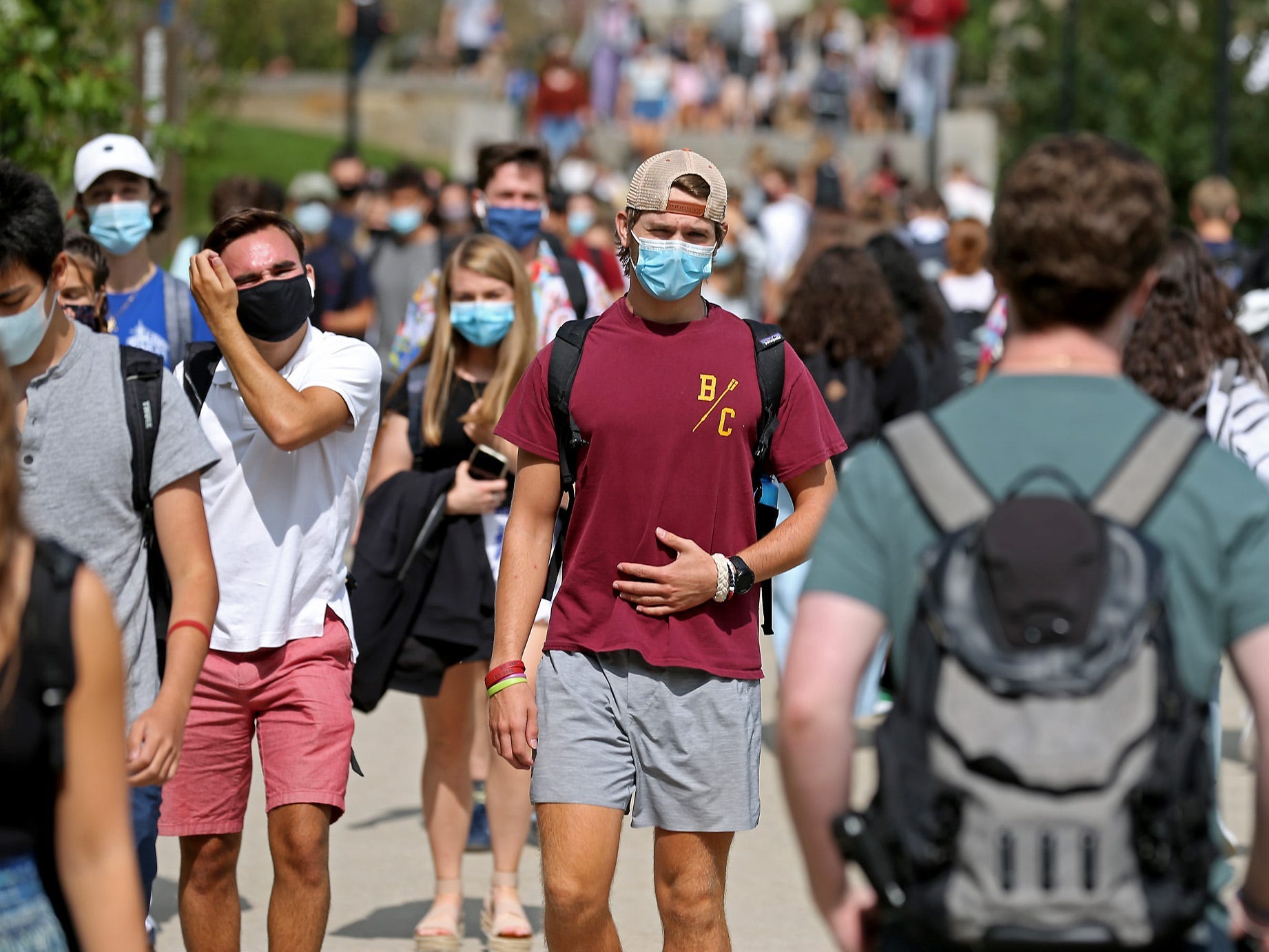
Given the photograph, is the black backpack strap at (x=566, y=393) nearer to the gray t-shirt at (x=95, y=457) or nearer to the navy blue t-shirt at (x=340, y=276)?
the gray t-shirt at (x=95, y=457)

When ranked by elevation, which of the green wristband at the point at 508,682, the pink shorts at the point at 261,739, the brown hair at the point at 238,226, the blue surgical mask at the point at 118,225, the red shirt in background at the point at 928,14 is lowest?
the pink shorts at the point at 261,739

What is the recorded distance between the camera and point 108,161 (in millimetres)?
6578

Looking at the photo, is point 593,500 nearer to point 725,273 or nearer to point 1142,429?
point 1142,429

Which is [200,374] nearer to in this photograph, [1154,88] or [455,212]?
[455,212]

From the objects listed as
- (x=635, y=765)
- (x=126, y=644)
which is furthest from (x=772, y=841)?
(x=126, y=644)

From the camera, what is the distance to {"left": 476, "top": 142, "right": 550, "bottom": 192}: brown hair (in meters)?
7.55

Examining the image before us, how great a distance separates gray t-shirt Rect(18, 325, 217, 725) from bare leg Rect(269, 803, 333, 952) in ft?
2.19

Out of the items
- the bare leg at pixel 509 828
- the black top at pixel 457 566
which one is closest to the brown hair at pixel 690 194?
the black top at pixel 457 566

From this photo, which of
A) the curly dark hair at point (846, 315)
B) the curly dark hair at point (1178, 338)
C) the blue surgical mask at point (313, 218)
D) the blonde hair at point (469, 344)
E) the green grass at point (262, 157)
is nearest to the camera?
Result: the curly dark hair at point (1178, 338)

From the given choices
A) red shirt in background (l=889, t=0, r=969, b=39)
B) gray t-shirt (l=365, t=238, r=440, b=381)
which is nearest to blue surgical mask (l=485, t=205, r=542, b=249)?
gray t-shirt (l=365, t=238, r=440, b=381)

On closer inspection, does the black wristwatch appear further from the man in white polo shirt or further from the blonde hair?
the blonde hair

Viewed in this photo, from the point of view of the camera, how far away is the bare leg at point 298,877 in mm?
4785

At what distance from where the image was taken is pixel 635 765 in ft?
14.8

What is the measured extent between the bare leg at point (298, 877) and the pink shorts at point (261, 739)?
0.14 feet
